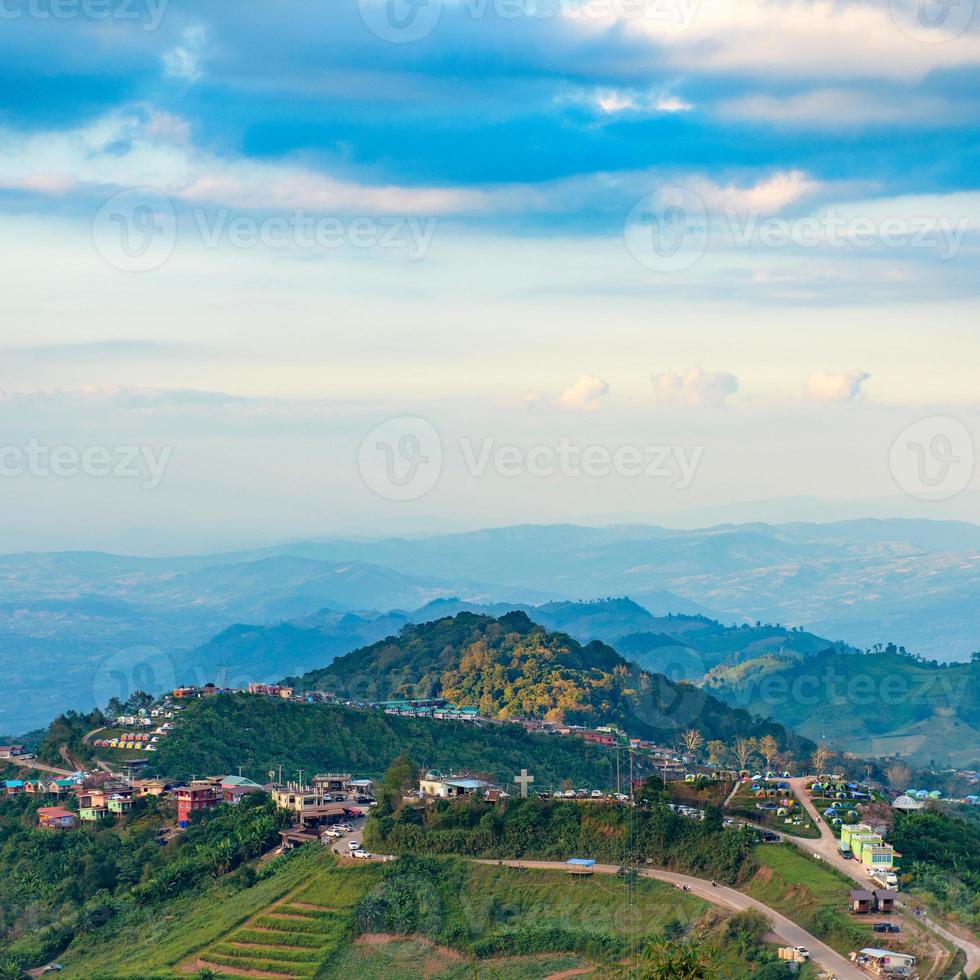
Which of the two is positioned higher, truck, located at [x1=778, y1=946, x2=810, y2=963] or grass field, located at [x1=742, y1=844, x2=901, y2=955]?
grass field, located at [x1=742, y1=844, x2=901, y2=955]

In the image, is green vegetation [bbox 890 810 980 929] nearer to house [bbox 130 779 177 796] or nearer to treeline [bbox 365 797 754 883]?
treeline [bbox 365 797 754 883]

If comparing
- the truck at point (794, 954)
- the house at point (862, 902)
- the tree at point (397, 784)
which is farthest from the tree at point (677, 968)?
the tree at point (397, 784)

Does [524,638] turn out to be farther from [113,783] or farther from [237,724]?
[113,783]

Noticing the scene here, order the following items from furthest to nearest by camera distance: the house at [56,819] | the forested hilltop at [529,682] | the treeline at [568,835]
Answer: the forested hilltop at [529,682]
the house at [56,819]
the treeline at [568,835]

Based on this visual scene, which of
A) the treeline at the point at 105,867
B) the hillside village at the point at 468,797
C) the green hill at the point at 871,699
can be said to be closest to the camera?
the hillside village at the point at 468,797

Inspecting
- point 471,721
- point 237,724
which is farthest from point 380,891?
point 471,721

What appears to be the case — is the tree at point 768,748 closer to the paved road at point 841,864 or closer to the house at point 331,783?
the paved road at point 841,864

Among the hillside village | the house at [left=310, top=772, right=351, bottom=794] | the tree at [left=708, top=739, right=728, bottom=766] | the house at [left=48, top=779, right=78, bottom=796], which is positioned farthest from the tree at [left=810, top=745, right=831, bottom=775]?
the house at [left=48, top=779, right=78, bottom=796]
